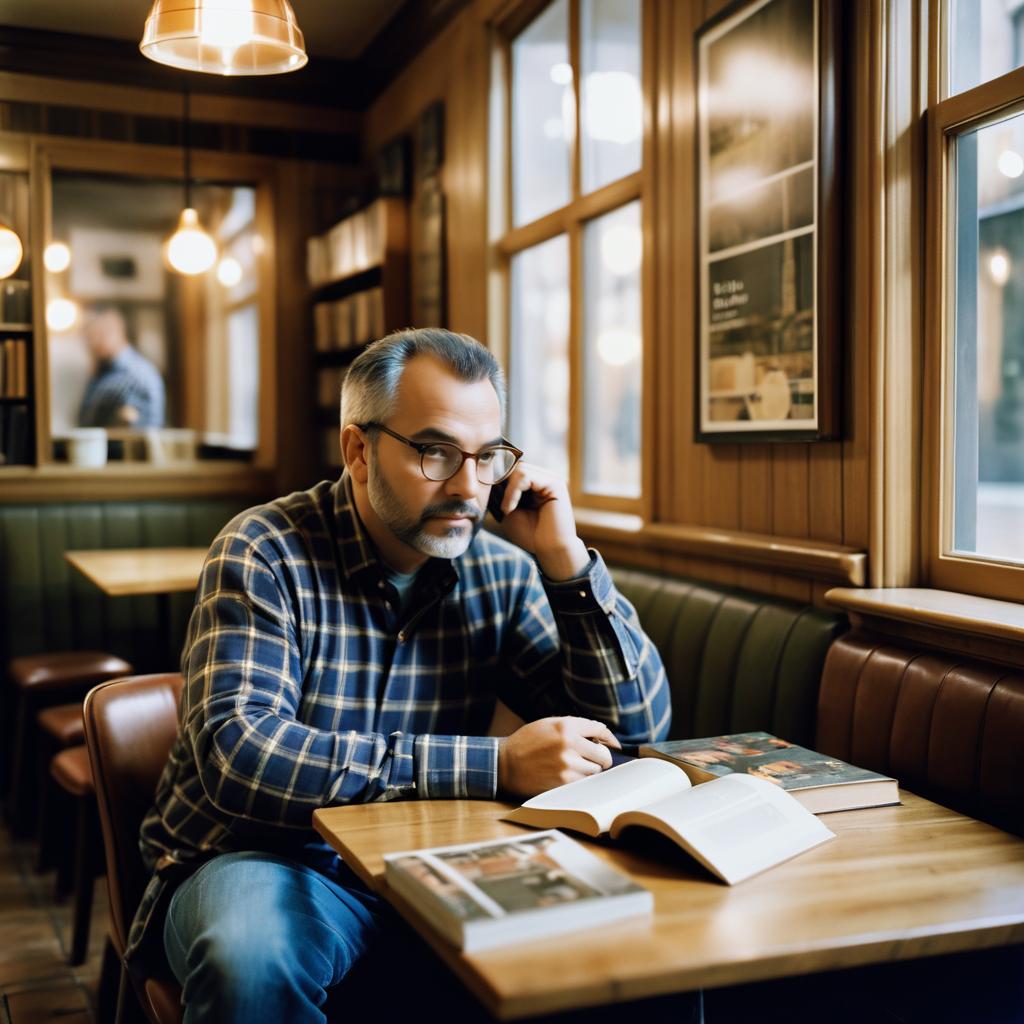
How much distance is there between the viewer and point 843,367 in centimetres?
223

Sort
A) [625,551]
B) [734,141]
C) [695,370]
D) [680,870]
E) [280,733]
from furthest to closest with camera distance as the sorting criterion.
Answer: [625,551]
[695,370]
[734,141]
[280,733]
[680,870]

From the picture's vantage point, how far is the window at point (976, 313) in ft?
6.50

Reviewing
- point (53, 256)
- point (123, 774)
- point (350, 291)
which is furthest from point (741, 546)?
point (53, 256)

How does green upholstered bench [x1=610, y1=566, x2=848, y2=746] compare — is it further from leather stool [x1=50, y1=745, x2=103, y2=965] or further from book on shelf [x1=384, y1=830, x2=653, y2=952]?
leather stool [x1=50, y1=745, x2=103, y2=965]

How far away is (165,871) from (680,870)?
84 centimetres

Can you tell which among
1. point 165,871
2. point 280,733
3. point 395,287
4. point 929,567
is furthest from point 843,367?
point 395,287

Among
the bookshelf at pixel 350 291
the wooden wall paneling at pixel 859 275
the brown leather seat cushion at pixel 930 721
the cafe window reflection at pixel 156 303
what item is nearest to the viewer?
the brown leather seat cushion at pixel 930 721

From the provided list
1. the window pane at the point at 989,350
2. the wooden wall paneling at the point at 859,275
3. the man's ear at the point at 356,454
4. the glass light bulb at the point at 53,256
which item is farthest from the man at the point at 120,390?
the window pane at the point at 989,350

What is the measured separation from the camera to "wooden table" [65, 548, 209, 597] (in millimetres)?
3547

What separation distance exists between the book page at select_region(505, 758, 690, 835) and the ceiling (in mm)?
4131

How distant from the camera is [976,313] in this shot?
6.75ft

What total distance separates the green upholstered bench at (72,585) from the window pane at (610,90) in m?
2.54

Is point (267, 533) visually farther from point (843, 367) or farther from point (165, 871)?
point (843, 367)

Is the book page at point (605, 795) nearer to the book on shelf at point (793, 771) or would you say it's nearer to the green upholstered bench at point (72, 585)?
the book on shelf at point (793, 771)
